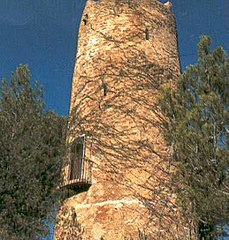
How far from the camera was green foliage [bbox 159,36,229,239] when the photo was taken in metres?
6.59

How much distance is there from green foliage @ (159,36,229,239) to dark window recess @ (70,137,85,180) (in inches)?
127

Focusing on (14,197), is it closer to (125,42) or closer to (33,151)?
(33,151)

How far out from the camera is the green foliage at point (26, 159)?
9.45 meters

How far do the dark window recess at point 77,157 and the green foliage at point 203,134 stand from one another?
127 inches

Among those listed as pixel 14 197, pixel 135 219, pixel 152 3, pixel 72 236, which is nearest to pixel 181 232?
pixel 135 219

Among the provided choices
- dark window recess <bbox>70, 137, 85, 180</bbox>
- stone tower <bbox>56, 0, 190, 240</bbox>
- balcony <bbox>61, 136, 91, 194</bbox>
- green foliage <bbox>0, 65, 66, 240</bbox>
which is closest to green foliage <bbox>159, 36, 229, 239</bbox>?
stone tower <bbox>56, 0, 190, 240</bbox>

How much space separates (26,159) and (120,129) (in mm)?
2279

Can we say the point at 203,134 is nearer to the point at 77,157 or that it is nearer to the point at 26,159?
the point at 77,157

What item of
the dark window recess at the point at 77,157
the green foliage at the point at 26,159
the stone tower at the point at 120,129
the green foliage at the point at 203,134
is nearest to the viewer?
the green foliage at the point at 203,134

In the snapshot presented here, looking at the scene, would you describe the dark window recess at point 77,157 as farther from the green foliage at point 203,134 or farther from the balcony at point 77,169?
the green foliage at point 203,134

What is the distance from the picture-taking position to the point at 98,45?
11.2 metres

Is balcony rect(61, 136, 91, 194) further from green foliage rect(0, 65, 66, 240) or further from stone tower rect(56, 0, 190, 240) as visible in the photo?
green foliage rect(0, 65, 66, 240)

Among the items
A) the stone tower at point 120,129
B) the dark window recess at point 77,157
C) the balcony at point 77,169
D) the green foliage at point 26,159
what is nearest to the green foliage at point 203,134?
the stone tower at point 120,129

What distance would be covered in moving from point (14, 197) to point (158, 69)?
471 centimetres
